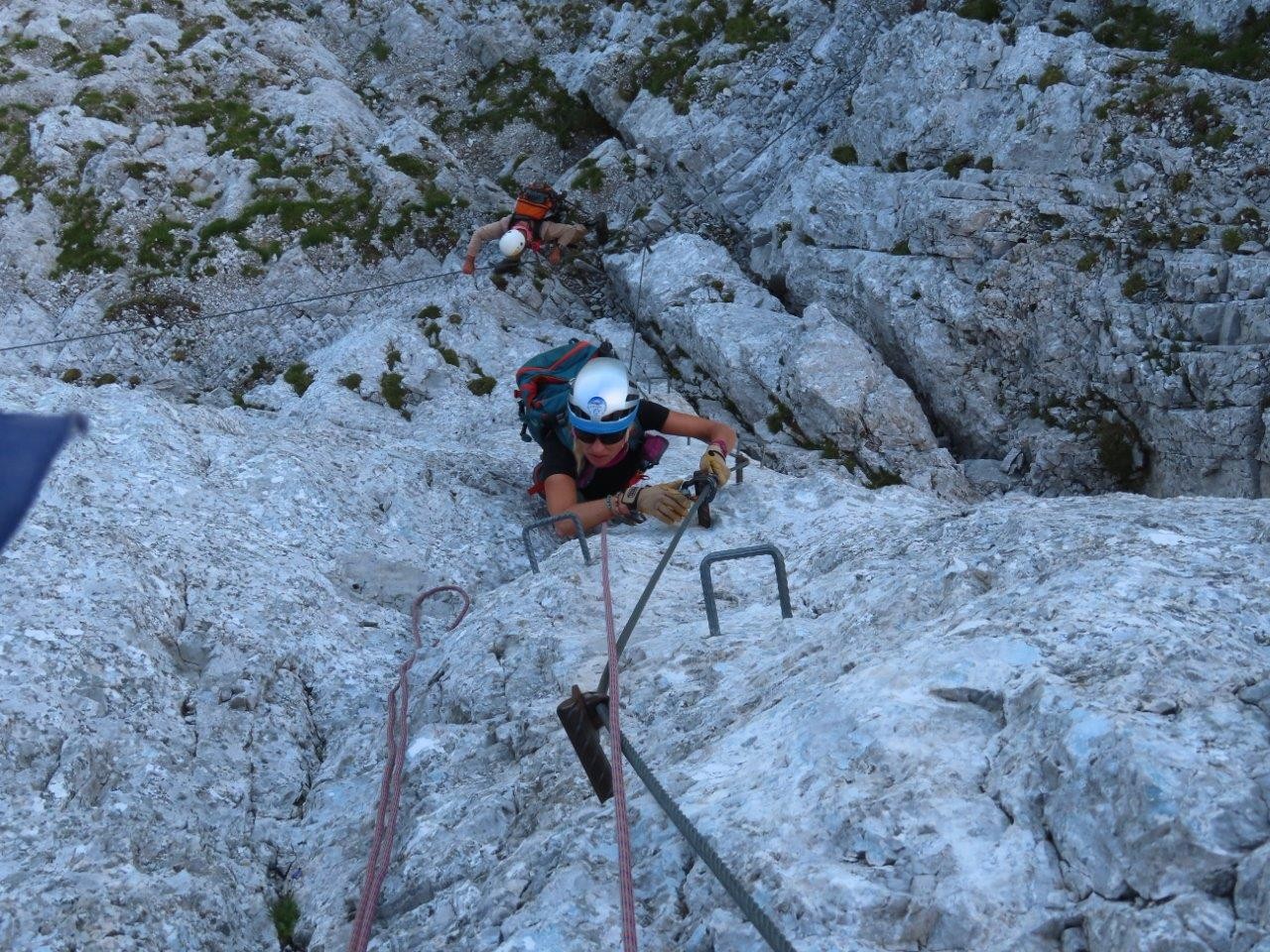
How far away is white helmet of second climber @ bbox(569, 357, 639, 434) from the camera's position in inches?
360

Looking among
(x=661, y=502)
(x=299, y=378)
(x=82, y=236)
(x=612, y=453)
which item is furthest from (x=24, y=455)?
(x=82, y=236)

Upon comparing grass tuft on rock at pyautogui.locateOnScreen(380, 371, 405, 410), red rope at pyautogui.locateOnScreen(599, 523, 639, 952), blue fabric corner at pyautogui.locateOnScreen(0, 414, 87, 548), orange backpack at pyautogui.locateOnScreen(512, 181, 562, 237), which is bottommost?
red rope at pyautogui.locateOnScreen(599, 523, 639, 952)

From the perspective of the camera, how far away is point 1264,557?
5.24 metres

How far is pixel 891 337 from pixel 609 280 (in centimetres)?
651

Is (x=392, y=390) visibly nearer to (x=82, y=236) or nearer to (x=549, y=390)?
(x=549, y=390)

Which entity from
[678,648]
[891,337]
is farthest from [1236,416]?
[678,648]

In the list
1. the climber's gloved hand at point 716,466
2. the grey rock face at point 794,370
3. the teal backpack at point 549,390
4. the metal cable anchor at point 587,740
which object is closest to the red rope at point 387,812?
the metal cable anchor at point 587,740

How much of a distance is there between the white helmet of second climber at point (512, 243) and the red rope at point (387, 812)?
1172 cm

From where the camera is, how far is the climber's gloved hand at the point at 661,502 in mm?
9250

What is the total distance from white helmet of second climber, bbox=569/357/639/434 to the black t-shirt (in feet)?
2.53

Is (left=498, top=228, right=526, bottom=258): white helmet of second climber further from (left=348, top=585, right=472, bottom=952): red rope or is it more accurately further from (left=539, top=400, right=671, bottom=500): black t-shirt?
(left=348, top=585, right=472, bottom=952): red rope

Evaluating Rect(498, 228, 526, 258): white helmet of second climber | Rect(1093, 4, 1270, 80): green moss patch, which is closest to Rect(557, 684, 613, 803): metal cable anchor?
Rect(498, 228, 526, 258): white helmet of second climber

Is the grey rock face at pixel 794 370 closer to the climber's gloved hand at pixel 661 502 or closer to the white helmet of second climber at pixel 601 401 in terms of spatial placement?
the climber's gloved hand at pixel 661 502

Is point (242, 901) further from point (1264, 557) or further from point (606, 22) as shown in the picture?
point (606, 22)
